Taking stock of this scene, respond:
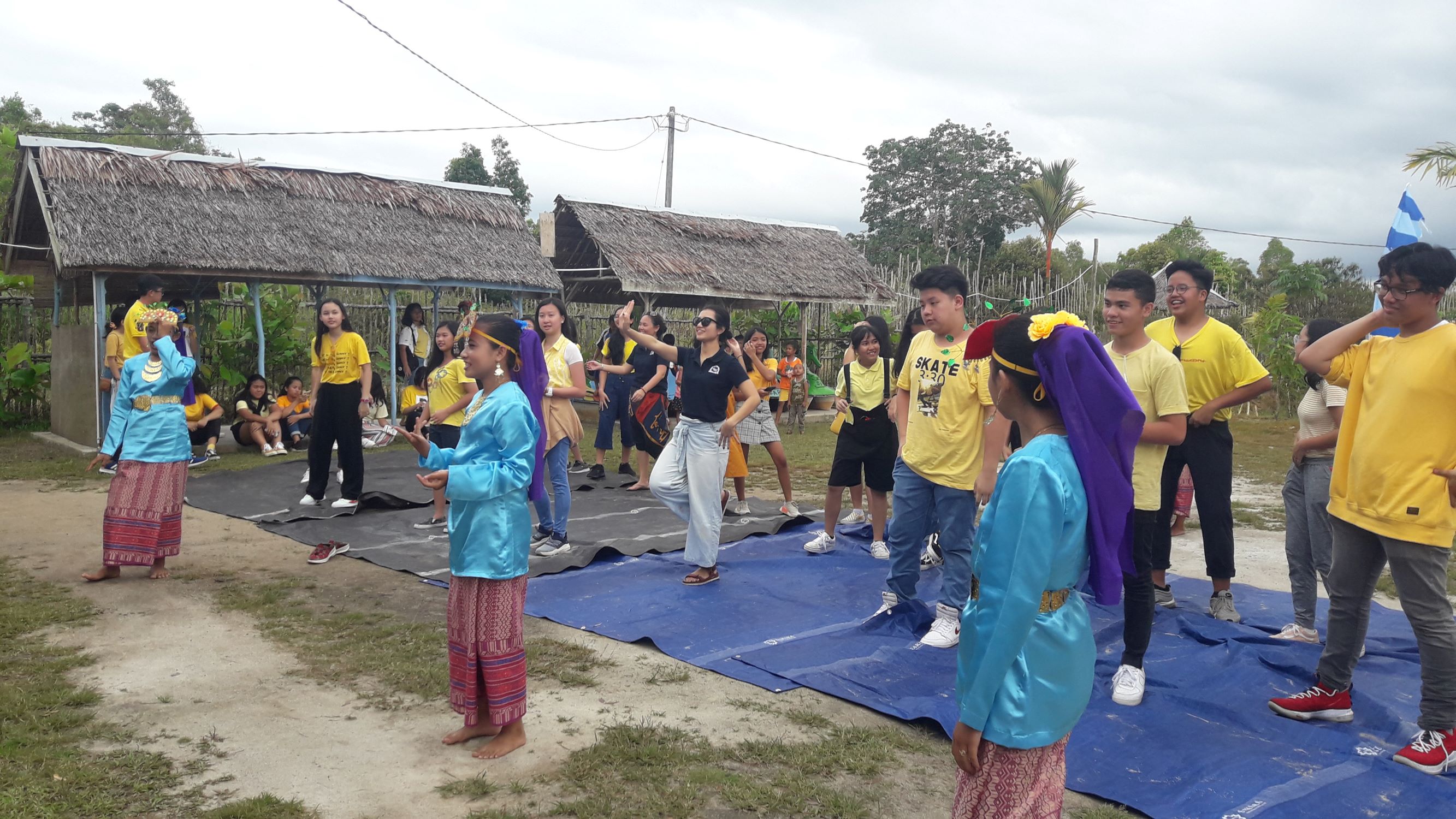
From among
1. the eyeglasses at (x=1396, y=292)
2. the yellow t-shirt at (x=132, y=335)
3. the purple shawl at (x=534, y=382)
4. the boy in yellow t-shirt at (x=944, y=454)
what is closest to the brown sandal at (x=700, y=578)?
the boy in yellow t-shirt at (x=944, y=454)

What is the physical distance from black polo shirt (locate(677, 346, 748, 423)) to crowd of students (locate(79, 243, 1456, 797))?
0.06ft

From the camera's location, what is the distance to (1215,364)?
17.0 ft

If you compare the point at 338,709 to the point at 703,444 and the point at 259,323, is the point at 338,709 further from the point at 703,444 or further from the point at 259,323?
the point at 259,323

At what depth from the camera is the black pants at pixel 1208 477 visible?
5320mm

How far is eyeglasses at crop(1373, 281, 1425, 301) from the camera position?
3.72m

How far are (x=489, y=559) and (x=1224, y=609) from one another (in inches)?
162

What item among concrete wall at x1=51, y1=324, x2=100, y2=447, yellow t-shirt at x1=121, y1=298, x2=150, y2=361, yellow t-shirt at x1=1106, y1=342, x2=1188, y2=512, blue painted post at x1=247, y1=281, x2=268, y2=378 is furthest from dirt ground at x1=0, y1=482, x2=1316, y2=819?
blue painted post at x1=247, y1=281, x2=268, y2=378

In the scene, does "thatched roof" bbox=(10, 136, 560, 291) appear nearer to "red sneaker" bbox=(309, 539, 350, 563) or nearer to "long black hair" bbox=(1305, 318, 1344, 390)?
"red sneaker" bbox=(309, 539, 350, 563)

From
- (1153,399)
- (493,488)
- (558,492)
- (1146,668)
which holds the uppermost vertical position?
(1153,399)

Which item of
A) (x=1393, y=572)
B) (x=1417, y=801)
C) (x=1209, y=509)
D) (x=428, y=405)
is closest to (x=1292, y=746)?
(x=1417, y=801)

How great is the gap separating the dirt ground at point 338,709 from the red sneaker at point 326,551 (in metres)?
0.55

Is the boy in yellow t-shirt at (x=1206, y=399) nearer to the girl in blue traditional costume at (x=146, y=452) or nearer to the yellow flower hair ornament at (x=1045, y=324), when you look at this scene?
the yellow flower hair ornament at (x=1045, y=324)

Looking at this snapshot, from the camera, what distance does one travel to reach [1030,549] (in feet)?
7.20

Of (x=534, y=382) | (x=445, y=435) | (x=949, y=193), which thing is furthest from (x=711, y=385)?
(x=949, y=193)
